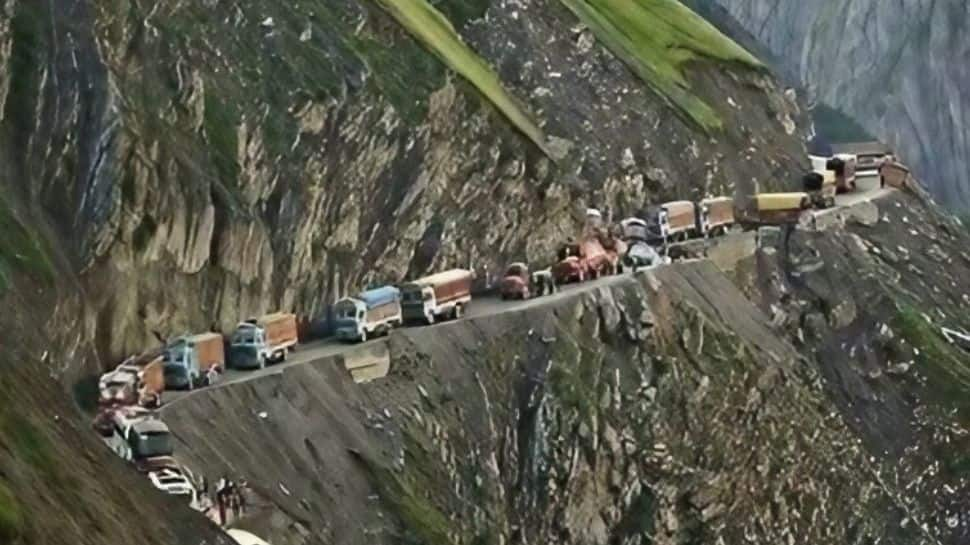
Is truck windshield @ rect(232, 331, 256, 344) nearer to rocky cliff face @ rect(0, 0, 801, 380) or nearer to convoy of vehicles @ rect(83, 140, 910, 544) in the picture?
convoy of vehicles @ rect(83, 140, 910, 544)

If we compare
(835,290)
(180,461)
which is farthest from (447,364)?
(835,290)

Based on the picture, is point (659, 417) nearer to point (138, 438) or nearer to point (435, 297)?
point (435, 297)

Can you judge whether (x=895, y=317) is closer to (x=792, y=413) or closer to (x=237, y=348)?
(x=792, y=413)

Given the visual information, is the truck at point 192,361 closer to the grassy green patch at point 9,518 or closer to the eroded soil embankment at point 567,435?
the eroded soil embankment at point 567,435

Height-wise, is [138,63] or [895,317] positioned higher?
[138,63]

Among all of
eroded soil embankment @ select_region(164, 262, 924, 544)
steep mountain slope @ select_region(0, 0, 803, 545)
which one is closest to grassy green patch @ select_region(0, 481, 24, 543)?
steep mountain slope @ select_region(0, 0, 803, 545)

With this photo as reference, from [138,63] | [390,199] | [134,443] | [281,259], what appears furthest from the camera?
[390,199]
